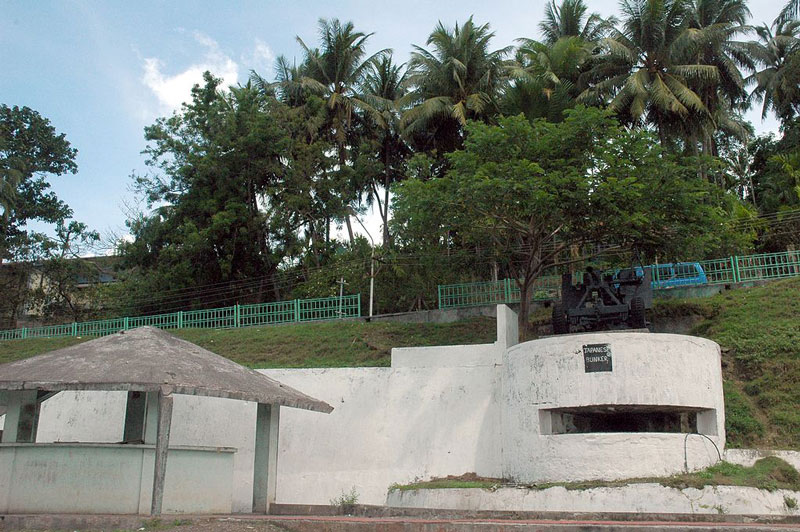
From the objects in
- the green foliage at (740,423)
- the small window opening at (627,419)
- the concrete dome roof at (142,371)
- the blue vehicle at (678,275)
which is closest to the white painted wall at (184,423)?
the concrete dome roof at (142,371)

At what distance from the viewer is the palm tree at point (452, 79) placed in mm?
30125

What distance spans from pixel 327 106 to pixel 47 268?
13732mm

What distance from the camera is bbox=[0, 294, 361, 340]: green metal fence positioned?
2423 cm

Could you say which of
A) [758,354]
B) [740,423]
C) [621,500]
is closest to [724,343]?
[758,354]

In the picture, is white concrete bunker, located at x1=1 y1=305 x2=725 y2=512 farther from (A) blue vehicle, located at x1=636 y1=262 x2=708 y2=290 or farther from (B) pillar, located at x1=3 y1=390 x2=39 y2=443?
(A) blue vehicle, located at x1=636 y1=262 x2=708 y2=290

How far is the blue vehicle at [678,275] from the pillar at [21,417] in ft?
54.6

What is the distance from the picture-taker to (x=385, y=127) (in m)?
33.7

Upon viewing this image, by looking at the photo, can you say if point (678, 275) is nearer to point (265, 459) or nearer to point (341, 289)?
point (341, 289)

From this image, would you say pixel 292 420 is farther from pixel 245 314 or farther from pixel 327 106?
pixel 327 106

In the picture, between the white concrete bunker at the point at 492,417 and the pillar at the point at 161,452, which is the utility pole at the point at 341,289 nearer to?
the white concrete bunker at the point at 492,417

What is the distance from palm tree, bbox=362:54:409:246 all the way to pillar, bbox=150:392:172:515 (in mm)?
24537

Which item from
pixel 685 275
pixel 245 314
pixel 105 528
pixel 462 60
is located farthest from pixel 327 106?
pixel 105 528

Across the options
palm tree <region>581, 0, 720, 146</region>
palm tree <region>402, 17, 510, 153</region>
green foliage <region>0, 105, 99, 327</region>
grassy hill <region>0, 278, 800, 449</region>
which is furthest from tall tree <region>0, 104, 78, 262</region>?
palm tree <region>581, 0, 720, 146</region>

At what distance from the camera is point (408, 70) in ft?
104
